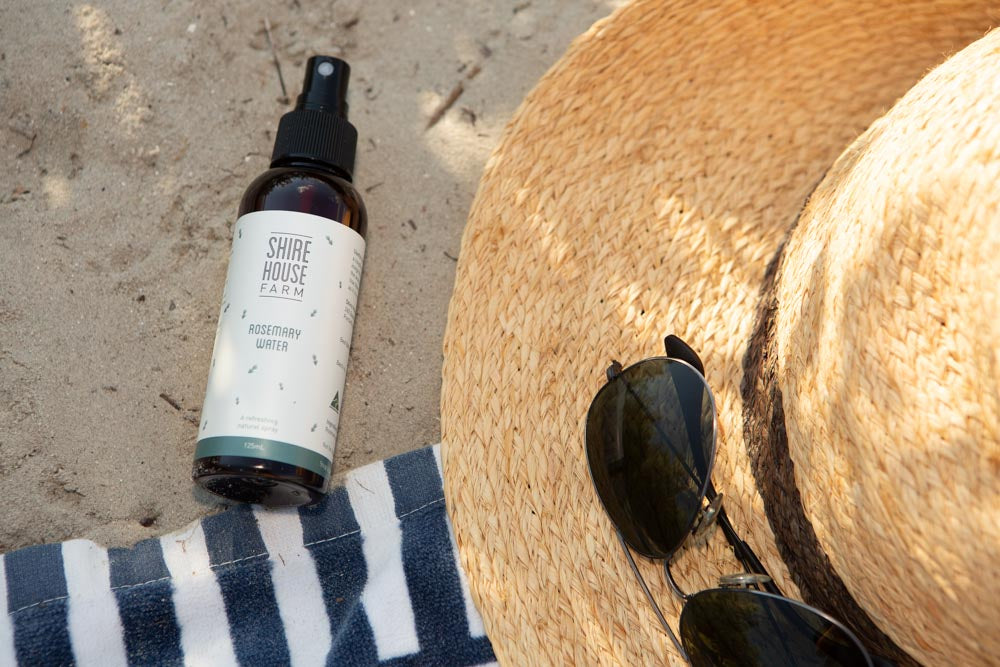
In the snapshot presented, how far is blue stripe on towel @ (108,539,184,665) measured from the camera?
798 millimetres

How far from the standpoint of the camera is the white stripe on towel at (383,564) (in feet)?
2.64

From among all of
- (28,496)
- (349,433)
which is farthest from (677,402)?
(28,496)

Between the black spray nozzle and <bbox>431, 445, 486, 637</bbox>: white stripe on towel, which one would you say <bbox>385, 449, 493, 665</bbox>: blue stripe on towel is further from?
the black spray nozzle

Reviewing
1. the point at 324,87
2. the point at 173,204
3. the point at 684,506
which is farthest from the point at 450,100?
the point at 684,506

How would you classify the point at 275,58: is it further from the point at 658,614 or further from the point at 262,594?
the point at 658,614

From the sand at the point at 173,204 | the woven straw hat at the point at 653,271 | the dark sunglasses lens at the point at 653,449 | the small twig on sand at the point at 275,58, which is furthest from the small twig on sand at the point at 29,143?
the dark sunglasses lens at the point at 653,449

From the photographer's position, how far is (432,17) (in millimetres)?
1005

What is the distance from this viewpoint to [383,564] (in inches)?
32.9

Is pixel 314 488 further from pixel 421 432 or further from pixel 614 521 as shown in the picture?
pixel 614 521

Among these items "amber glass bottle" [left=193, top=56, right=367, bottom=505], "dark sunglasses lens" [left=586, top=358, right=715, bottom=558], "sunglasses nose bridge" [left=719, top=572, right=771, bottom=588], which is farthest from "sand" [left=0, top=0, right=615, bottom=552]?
"sunglasses nose bridge" [left=719, top=572, right=771, bottom=588]

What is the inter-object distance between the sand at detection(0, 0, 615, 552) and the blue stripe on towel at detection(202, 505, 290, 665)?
0.05m

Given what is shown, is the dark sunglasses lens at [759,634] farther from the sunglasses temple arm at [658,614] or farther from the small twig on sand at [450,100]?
the small twig on sand at [450,100]

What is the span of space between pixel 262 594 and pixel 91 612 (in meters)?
0.17

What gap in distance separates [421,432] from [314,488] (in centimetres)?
16
